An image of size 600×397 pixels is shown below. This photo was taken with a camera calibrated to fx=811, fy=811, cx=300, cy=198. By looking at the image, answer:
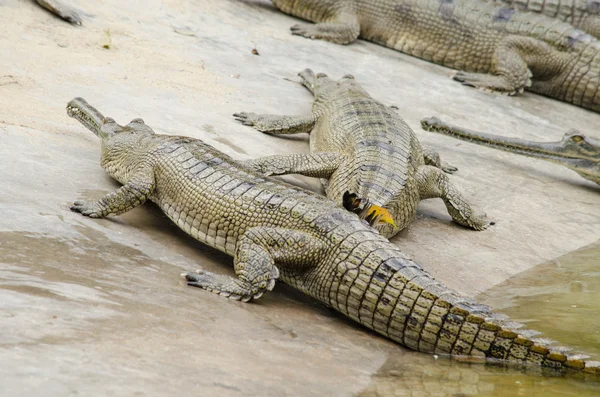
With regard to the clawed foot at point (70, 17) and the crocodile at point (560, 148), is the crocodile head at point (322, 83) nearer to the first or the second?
the crocodile at point (560, 148)

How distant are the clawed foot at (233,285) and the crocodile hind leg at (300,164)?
1614mm

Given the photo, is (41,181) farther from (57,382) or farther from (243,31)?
(243,31)

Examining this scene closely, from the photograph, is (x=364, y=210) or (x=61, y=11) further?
(x=61, y=11)

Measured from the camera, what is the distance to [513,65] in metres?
9.58

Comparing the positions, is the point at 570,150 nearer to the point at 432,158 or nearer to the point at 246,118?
the point at 432,158

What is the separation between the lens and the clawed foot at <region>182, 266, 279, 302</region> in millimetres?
4164

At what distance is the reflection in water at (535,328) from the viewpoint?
3572 millimetres

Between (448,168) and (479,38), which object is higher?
(479,38)

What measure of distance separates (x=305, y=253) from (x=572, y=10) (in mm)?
7785

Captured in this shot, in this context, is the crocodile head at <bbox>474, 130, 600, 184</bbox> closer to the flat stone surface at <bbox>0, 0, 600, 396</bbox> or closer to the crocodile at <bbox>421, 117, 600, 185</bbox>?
the crocodile at <bbox>421, 117, 600, 185</bbox>

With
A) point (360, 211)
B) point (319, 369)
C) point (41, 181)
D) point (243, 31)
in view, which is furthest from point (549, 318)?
point (243, 31)

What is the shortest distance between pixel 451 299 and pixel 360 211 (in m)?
0.89

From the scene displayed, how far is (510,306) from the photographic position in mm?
4867

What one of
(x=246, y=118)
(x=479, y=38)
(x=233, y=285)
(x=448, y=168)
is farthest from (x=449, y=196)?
(x=479, y=38)
